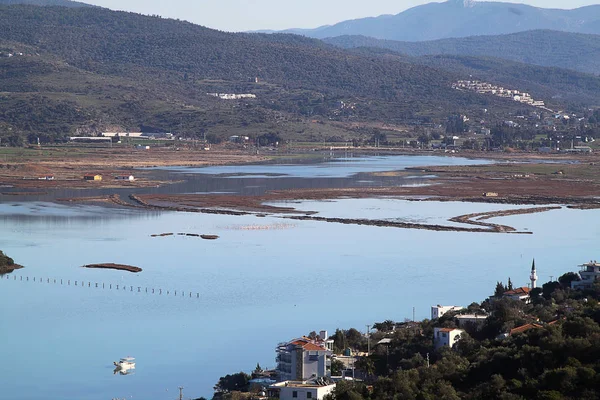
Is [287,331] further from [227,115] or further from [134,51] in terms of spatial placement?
[134,51]

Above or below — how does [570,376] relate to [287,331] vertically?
above

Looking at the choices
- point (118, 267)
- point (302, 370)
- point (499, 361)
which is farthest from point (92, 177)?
point (499, 361)

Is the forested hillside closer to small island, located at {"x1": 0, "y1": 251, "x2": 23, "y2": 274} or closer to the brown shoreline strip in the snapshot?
small island, located at {"x1": 0, "y1": 251, "x2": 23, "y2": 274}

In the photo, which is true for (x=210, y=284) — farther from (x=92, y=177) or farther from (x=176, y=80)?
(x=176, y=80)

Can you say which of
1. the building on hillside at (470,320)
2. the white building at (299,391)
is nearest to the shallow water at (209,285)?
the white building at (299,391)

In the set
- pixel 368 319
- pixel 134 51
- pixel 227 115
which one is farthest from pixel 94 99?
pixel 368 319

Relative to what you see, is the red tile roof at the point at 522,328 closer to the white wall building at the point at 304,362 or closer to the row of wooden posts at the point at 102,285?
the white wall building at the point at 304,362
